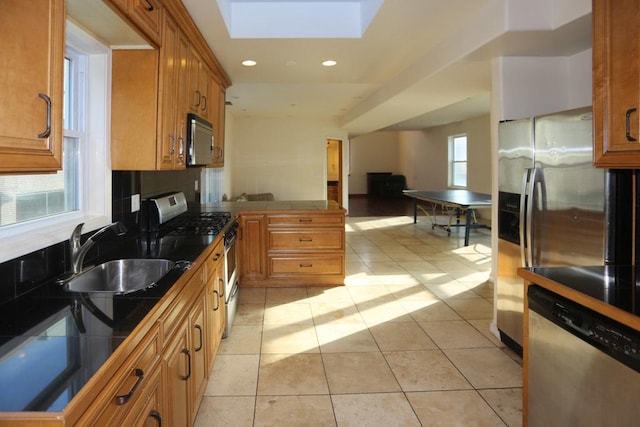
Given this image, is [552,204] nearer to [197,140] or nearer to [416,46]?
[416,46]

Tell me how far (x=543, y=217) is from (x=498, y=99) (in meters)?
1.09

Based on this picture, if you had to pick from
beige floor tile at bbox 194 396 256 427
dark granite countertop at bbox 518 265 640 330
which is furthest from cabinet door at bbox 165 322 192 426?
dark granite countertop at bbox 518 265 640 330

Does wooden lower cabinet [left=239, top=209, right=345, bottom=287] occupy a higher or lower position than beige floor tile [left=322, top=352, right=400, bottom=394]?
higher

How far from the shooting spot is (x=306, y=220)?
14.3 feet

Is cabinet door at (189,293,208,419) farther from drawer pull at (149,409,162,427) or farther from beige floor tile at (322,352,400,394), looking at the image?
beige floor tile at (322,352,400,394)

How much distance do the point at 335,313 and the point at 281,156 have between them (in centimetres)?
616

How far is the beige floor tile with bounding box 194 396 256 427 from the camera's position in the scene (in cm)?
212

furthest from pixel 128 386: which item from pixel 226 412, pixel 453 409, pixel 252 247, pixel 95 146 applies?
pixel 252 247

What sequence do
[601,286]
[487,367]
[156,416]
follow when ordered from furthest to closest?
[487,367] → [601,286] → [156,416]

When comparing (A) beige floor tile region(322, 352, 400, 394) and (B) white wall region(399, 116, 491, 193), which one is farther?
(B) white wall region(399, 116, 491, 193)

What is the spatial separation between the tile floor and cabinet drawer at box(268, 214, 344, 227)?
2.19ft

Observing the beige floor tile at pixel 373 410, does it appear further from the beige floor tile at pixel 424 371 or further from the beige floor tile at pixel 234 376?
the beige floor tile at pixel 234 376

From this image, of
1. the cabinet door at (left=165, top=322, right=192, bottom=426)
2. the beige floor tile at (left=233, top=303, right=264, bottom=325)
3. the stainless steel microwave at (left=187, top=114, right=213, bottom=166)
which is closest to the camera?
the cabinet door at (left=165, top=322, right=192, bottom=426)

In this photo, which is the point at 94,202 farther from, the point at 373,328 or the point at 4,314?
the point at 373,328
